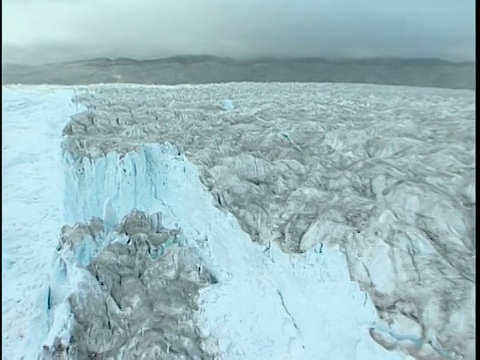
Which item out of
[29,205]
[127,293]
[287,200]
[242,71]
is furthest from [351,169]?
[29,205]

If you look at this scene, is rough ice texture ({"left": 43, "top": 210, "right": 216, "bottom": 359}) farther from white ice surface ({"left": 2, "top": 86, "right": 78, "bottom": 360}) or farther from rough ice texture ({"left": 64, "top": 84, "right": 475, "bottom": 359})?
rough ice texture ({"left": 64, "top": 84, "right": 475, "bottom": 359})

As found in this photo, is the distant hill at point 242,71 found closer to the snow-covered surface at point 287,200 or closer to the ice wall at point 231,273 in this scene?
the snow-covered surface at point 287,200

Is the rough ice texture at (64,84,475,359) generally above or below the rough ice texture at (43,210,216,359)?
above

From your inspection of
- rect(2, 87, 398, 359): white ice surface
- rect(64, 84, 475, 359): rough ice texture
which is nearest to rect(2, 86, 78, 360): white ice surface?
rect(2, 87, 398, 359): white ice surface

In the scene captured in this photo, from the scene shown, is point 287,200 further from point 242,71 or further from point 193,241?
point 242,71

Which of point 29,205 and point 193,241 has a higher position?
point 29,205

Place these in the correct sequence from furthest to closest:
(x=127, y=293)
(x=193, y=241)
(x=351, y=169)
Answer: (x=351, y=169), (x=193, y=241), (x=127, y=293)

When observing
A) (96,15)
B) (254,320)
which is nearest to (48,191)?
(96,15)

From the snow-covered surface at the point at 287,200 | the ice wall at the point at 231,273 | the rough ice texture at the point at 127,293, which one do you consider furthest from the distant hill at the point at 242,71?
the rough ice texture at the point at 127,293
